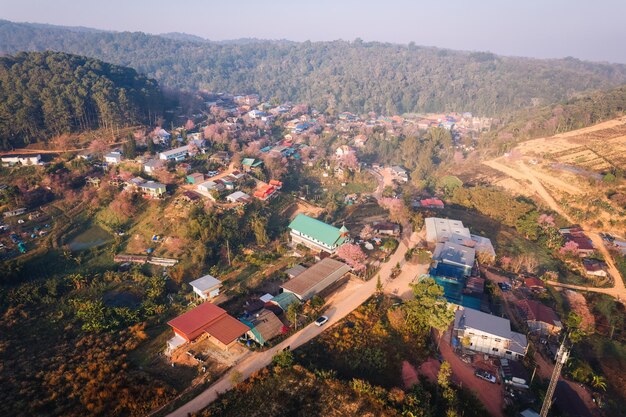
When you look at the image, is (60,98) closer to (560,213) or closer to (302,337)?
(302,337)

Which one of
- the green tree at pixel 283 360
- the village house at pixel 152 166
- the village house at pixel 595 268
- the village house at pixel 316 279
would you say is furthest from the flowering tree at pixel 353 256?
the village house at pixel 152 166

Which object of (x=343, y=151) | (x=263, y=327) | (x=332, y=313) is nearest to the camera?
(x=263, y=327)

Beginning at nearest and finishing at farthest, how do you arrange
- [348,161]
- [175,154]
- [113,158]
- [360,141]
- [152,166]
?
1. [152,166]
2. [113,158]
3. [175,154]
4. [348,161]
5. [360,141]

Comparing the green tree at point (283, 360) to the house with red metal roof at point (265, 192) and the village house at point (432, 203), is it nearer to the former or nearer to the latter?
the house with red metal roof at point (265, 192)

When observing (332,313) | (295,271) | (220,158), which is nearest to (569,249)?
(332,313)

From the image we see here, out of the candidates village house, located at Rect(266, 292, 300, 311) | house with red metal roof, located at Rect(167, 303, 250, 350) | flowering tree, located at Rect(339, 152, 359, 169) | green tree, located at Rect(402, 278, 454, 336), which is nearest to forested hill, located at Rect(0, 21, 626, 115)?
flowering tree, located at Rect(339, 152, 359, 169)

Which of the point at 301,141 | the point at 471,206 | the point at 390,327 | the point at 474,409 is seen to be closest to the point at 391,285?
the point at 390,327
